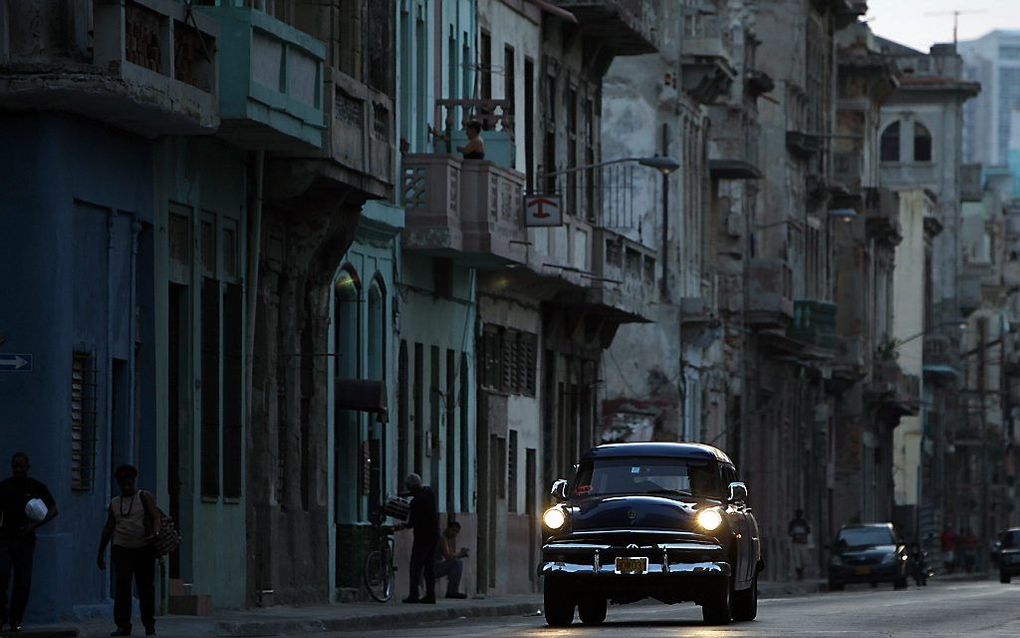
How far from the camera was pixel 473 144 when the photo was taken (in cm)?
4556

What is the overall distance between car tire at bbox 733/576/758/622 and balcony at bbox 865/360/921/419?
6796cm

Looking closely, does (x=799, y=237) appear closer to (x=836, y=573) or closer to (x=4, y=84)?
(x=836, y=573)

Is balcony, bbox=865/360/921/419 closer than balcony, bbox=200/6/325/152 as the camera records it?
No

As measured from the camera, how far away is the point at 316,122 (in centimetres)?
3434

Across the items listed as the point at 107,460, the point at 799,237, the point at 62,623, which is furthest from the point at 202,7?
the point at 799,237

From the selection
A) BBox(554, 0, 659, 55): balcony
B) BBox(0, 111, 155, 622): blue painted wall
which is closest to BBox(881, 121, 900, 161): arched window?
BBox(554, 0, 659, 55): balcony

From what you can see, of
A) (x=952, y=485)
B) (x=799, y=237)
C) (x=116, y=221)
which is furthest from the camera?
(x=952, y=485)

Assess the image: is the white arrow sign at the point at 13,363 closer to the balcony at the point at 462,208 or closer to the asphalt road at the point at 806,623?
the asphalt road at the point at 806,623

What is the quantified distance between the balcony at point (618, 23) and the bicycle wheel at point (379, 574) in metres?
17.4

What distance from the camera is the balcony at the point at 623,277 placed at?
55.7 metres

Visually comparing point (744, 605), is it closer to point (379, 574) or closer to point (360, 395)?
point (379, 574)

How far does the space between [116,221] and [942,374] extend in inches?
3638

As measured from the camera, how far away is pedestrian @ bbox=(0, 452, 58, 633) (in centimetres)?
2600

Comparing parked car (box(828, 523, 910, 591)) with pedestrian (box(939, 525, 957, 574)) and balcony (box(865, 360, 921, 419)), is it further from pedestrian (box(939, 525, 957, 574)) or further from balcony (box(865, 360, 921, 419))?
pedestrian (box(939, 525, 957, 574))
